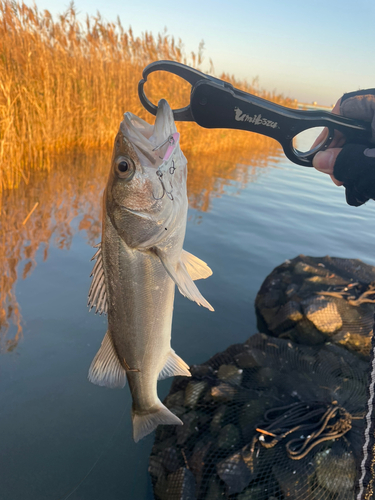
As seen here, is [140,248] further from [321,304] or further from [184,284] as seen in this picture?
[321,304]

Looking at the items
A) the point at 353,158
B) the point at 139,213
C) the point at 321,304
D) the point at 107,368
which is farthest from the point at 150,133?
the point at 321,304

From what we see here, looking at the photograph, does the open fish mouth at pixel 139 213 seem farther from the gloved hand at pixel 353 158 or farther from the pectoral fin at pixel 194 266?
the gloved hand at pixel 353 158

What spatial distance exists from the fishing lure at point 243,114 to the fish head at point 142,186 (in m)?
0.32

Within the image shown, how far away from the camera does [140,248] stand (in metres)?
1.67

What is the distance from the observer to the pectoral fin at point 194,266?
1.87 meters

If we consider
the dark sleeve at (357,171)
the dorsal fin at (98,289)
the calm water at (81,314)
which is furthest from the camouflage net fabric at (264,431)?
the dark sleeve at (357,171)

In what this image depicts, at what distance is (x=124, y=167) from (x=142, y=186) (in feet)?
0.40

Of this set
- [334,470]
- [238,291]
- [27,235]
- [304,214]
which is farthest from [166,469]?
[304,214]

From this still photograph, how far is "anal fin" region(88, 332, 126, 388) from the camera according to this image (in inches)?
71.9

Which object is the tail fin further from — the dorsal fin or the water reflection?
the water reflection

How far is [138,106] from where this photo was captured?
1162cm

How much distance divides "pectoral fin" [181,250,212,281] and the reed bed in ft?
21.2

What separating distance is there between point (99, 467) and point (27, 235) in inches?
168

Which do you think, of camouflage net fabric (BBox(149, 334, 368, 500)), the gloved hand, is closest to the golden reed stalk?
camouflage net fabric (BBox(149, 334, 368, 500))
